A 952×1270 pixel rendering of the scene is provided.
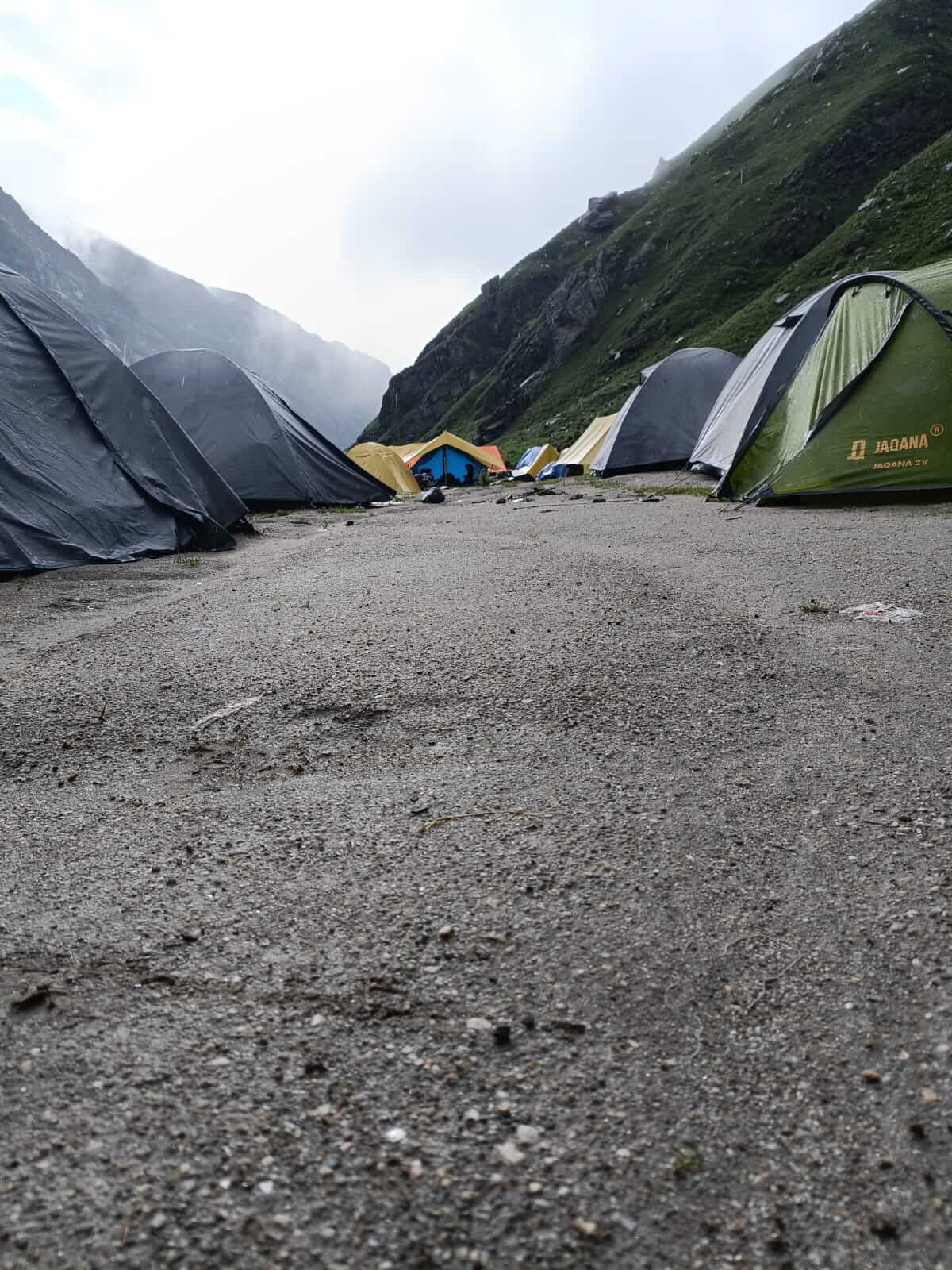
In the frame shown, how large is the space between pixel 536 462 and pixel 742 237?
181 ft

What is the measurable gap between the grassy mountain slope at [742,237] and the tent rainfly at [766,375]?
36109 millimetres

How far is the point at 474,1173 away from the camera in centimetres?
157

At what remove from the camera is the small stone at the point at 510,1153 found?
159 cm

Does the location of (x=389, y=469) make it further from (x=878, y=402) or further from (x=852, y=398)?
(x=878, y=402)

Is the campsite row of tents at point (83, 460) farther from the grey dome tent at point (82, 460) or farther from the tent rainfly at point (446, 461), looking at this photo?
the tent rainfly at point (446, 461)

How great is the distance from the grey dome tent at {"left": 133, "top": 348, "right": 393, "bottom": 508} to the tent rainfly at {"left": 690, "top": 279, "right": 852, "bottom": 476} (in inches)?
312

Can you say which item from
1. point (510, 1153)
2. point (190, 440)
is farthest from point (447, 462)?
point (510, 1153)

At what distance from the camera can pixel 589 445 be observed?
1160 inches

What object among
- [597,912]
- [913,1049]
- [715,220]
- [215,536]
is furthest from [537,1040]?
[715,220]

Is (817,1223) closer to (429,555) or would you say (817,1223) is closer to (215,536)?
(429,555)

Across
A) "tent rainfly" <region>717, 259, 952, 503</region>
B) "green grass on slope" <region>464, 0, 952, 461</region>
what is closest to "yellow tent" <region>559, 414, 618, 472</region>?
"tent rainfly" <region>717, 259, 952, 503</region>

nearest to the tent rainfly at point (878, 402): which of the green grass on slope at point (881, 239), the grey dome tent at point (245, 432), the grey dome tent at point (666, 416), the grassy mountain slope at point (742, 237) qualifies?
the grey dome tent at point (245, 432)

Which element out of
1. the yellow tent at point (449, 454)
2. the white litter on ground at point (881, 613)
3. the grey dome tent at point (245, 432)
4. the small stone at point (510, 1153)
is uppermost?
the yellow tent at point (449, 454)

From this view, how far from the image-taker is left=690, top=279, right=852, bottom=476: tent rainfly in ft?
42.5
